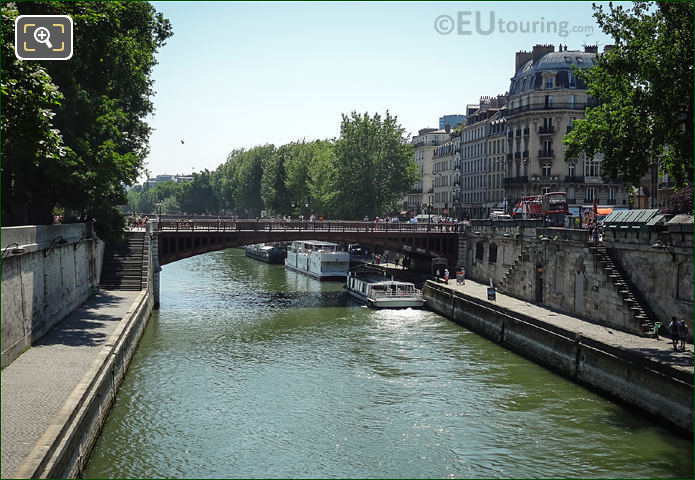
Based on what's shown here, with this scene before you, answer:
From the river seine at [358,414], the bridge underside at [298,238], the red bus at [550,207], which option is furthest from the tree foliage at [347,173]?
the river seine at [358,414]

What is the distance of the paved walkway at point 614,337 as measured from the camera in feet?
89.8

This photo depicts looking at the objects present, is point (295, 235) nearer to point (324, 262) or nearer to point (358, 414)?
point (324, 262)

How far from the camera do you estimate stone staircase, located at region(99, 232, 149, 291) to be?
150ft

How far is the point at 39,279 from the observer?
29656mm

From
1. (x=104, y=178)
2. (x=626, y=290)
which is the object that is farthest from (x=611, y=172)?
(x=104, y=178)

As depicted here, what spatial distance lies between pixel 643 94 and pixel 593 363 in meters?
11.2

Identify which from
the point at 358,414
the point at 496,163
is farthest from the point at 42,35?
the point at 496,163

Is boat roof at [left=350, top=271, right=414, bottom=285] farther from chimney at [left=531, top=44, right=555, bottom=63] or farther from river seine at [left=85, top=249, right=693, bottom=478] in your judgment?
chimney at [left=531, top=44, right=555, bottom=63]

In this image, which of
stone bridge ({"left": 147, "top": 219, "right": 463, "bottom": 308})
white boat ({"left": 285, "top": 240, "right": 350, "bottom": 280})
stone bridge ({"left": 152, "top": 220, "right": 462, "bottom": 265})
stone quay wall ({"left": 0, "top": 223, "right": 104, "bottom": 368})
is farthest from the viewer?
white boat ({"left": 285, "top": 240, "right": 350, "bottom": 280})

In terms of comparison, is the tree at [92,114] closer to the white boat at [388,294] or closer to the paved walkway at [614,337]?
the white boat at [388,294]

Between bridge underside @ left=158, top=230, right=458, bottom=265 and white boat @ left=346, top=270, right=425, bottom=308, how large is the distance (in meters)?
5.01

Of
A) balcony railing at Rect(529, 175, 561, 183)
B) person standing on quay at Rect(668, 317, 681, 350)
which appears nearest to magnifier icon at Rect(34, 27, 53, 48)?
person standing on quay at Rect(668, 317, 681, 350)

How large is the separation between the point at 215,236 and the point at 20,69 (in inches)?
1389

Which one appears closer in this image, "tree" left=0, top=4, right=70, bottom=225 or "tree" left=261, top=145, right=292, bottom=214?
"tree" left=0, top=4, right=70, bottom=225
